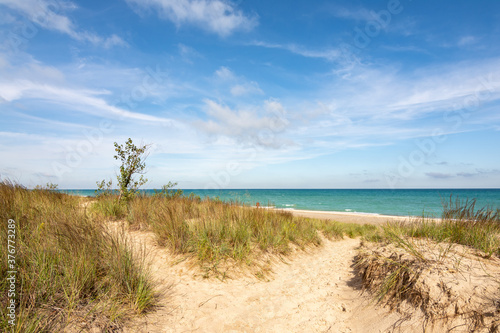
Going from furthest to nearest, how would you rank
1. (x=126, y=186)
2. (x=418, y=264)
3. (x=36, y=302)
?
(x=126, y=186)
(x=418, y=264)
(x=36, y=302)

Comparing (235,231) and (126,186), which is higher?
(126,186)

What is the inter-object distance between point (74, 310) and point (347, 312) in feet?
13.8

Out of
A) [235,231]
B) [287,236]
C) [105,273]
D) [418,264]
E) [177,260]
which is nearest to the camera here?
[105,273]

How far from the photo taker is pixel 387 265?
4766 mm

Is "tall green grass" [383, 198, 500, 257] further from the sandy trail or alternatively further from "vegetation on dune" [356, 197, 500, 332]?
the sandy trail

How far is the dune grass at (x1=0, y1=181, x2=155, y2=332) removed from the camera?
9.48 feet

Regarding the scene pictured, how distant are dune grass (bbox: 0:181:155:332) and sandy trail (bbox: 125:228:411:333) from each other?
42cm

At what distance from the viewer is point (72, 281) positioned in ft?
10.9

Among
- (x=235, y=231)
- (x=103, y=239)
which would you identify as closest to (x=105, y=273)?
(x=103, y=239)

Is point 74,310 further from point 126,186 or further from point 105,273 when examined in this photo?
point 126,186

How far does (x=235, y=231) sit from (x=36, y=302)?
4.41m

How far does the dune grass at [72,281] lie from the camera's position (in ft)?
9.48

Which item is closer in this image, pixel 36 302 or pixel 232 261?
pixel 36 302

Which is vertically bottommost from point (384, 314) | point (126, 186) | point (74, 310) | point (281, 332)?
point (281, 332)
